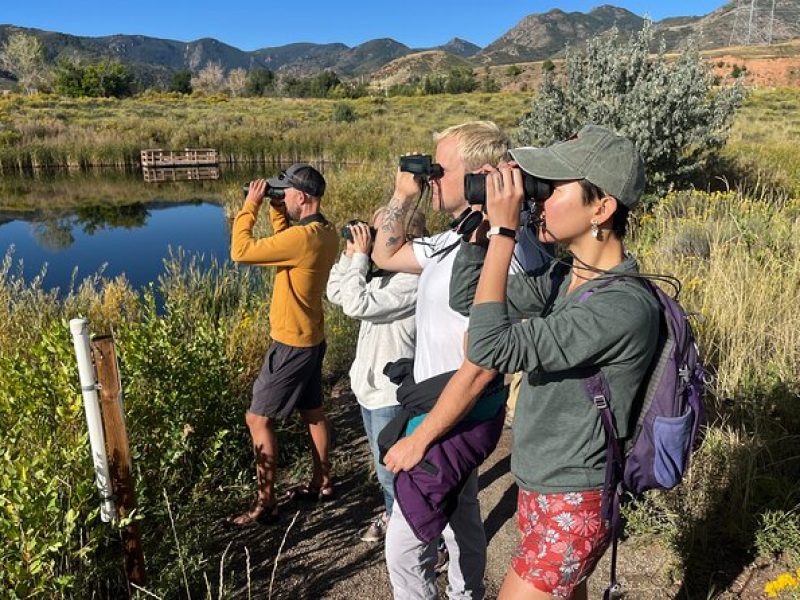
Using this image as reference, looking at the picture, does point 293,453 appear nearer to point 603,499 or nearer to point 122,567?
point 122,567

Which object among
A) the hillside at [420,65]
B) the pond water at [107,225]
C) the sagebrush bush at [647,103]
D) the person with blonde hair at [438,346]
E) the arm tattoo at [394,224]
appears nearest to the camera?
the person with blonde hair at [438,346]

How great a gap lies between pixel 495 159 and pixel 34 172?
25.0 meters

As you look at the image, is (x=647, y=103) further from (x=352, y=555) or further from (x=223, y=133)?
(x=223, y=133)

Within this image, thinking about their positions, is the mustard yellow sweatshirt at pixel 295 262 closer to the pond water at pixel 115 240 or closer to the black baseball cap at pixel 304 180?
the black baseball cap at pixel 304 180

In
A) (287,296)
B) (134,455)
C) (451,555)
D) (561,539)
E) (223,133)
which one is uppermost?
(223,133)

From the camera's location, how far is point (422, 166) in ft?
6.38

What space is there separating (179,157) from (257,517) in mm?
24337

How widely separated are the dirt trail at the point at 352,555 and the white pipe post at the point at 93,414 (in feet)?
1.71

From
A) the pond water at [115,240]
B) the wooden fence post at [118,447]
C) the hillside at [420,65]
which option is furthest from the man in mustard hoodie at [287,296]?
the hillside at [420,65]

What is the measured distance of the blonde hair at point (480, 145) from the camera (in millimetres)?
1752

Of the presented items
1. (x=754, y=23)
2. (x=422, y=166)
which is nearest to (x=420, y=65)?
(x=754, y=23)

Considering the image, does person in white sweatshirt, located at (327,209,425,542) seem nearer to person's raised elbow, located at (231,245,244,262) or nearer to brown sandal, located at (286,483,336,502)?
person's raised elbow, located at (231,245,244,262)

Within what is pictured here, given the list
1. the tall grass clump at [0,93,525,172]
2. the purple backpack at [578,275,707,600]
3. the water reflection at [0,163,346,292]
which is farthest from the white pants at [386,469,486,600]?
the tall grass clump at [0,93,525,172]

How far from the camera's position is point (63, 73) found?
52.0 meters
